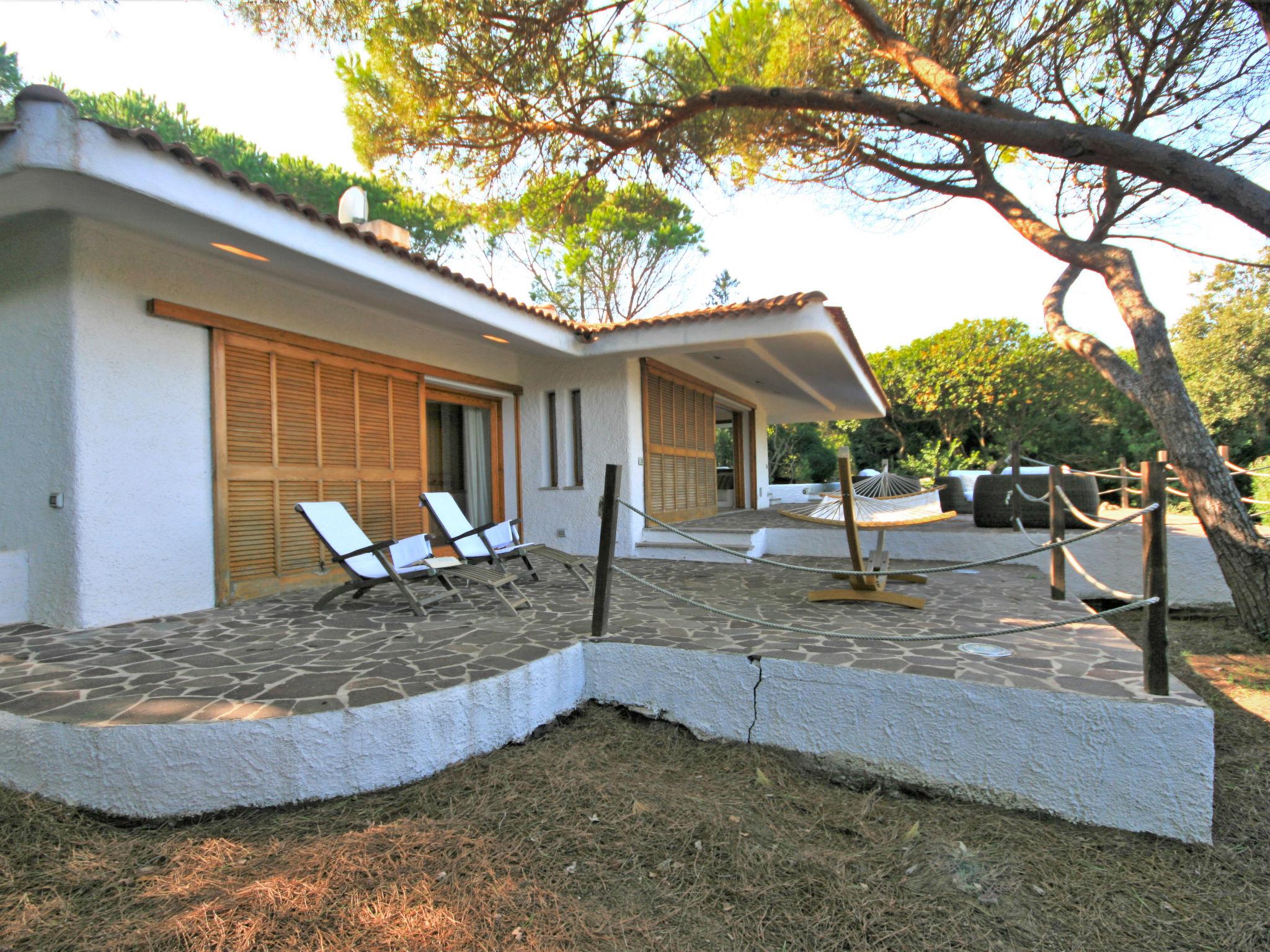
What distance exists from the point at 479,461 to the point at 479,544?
10.5 ft

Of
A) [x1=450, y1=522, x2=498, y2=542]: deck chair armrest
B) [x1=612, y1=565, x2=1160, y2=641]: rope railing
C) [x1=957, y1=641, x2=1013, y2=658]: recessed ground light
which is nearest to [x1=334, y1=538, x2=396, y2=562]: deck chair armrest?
[x1=450, y1=522, x2=498, y2=542]: deck chair armrest

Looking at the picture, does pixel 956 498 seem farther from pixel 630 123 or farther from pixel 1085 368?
pixel 1085 368

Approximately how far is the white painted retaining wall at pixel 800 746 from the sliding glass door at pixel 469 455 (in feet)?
18.2

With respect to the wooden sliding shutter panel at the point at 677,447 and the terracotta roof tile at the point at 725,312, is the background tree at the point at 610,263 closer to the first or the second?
the wooden sliding shutter panel at the point at 677,447

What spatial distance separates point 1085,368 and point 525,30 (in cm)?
2075

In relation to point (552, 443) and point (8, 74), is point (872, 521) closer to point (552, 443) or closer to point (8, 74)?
point (552, 443)

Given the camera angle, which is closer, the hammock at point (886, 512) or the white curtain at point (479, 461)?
the hammock at point (886, 512)

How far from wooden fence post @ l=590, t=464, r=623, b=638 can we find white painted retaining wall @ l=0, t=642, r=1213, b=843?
2.03 ft

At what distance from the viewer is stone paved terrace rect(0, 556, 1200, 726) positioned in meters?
2.76

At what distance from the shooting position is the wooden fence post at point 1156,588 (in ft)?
8.39

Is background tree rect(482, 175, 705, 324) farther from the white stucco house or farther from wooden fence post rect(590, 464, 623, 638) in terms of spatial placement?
wooden fence post rect(590, 464, 623, 638)

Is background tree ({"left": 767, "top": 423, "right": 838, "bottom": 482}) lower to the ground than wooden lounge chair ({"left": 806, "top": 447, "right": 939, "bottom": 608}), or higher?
higher

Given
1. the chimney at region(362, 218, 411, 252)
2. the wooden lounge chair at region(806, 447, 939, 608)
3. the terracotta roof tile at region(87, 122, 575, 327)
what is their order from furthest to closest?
the chimney at region(362, 218, 411, 252), the wooden lounge chair at region(806, 447, 939, 608), the terracotta roof tile at region(87, 122, 575, 327)

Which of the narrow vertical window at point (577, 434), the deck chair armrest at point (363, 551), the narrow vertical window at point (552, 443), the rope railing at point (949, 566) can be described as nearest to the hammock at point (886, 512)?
the rope railing at point (949, 566)
